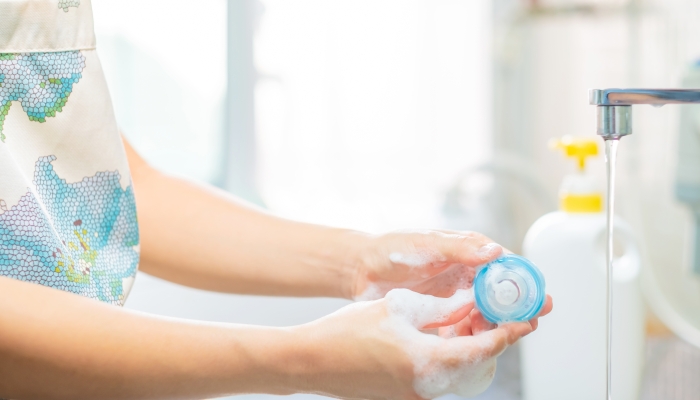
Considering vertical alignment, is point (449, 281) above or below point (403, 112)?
below

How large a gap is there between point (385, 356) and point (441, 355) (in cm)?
4

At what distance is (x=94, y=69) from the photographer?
0.59 m

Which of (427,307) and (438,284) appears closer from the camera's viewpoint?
(427,307)

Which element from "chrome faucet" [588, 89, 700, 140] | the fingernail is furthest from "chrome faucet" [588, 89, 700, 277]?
the fingernail

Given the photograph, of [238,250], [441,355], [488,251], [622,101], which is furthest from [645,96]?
[238,250]

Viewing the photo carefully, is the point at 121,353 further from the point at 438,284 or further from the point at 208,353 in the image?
the point at 438,284

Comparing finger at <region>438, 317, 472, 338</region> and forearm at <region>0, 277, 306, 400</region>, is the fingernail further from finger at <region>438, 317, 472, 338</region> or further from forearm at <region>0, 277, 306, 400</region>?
forearm at <region>0, 277, 306, 400</region>

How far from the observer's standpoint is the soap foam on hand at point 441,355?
18.4 inches

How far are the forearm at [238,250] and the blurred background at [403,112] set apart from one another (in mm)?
342

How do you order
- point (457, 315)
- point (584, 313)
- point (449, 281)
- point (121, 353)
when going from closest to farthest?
point (121, 353)
point (457, 315)
point (449, 281)
point (584, 313)

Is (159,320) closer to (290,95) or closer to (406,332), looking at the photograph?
(406,332)

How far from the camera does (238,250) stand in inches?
27.7

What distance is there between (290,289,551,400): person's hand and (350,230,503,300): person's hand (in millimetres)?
132

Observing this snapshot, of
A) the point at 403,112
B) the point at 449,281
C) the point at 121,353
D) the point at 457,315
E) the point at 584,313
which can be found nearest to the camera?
the point at 121,353
